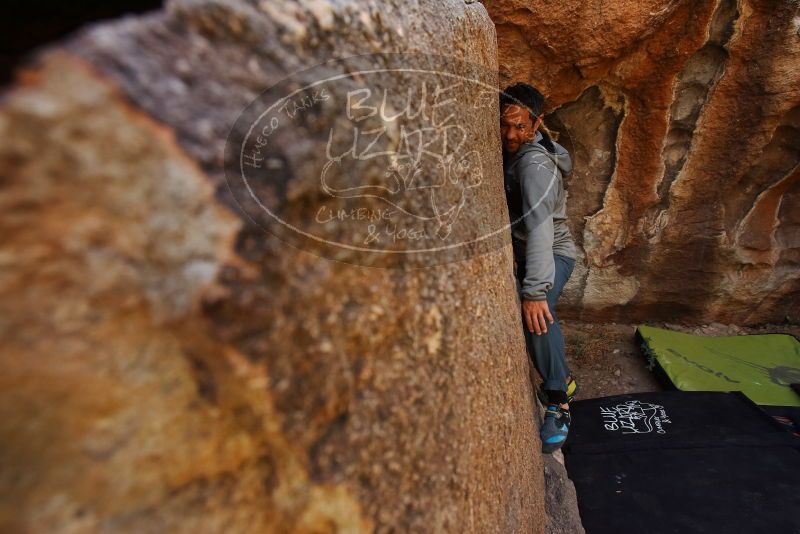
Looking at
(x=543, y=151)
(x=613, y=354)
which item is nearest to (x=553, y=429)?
(x=543, y=151)

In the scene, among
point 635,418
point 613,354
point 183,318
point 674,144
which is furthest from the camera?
point 613,354

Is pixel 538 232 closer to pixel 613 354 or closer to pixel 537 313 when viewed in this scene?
pixel 537 313

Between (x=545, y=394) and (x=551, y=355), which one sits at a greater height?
(x=551, y=355)

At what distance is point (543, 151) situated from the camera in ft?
4.74

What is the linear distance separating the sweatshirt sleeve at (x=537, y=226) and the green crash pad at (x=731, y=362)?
1.62 meters

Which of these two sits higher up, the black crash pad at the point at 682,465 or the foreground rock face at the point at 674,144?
the foreground rock face at the point at 674,144

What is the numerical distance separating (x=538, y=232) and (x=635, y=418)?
130 cm

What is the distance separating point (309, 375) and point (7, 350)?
0.24m

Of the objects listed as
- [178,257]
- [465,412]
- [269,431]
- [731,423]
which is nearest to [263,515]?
[269,431]

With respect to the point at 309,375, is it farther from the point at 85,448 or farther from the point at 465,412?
the point at 465,412

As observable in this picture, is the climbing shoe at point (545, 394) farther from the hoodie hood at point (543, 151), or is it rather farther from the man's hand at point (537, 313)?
the hoodie hood at point (543, 151)

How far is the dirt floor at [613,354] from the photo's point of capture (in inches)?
102

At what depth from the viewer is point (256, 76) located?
1.42 feet

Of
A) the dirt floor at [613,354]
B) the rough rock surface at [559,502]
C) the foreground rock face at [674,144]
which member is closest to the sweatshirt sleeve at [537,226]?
the rough rock surface at [559,502]
